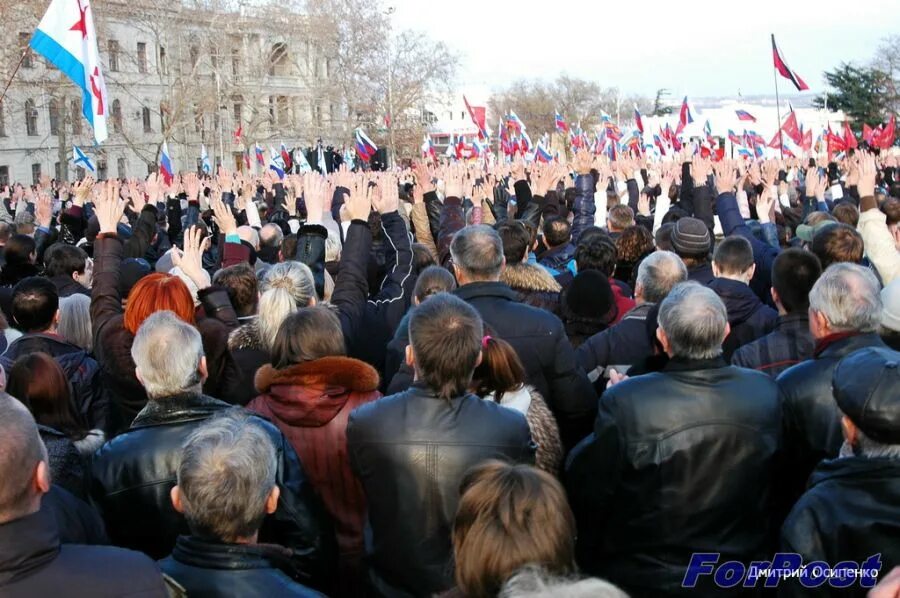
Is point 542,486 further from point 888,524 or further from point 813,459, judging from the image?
point 813,459

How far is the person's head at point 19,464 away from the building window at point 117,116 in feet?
155

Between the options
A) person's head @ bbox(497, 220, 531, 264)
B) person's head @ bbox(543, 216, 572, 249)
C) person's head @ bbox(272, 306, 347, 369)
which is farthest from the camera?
person's head @ bbox(543, 216, 572, 249)

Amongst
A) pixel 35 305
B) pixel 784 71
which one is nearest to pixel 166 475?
pixel 35 305

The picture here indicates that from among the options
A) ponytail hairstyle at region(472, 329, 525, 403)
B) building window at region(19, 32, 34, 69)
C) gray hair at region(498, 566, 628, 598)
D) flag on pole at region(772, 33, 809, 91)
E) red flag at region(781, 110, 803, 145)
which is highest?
building window at region(19, 32, 34, 69)

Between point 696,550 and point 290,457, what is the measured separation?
4.53 feet

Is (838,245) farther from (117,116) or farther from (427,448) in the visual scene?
(117,116)

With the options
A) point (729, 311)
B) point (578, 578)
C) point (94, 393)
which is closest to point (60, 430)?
point (94, 393)

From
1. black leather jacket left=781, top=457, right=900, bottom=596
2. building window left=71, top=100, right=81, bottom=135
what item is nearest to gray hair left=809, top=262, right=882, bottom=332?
black leather jacket left=781, top=457, right=900, bottom=596

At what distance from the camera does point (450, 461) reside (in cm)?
288

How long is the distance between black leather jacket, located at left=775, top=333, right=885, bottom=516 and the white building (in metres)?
37.7

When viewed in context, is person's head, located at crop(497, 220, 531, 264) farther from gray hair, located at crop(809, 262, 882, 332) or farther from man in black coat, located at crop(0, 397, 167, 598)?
man in black coat, located at crop(0, 397, 167, 598)

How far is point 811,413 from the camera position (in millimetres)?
3287

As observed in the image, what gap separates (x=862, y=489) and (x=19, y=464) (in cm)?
209

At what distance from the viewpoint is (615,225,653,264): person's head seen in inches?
249
